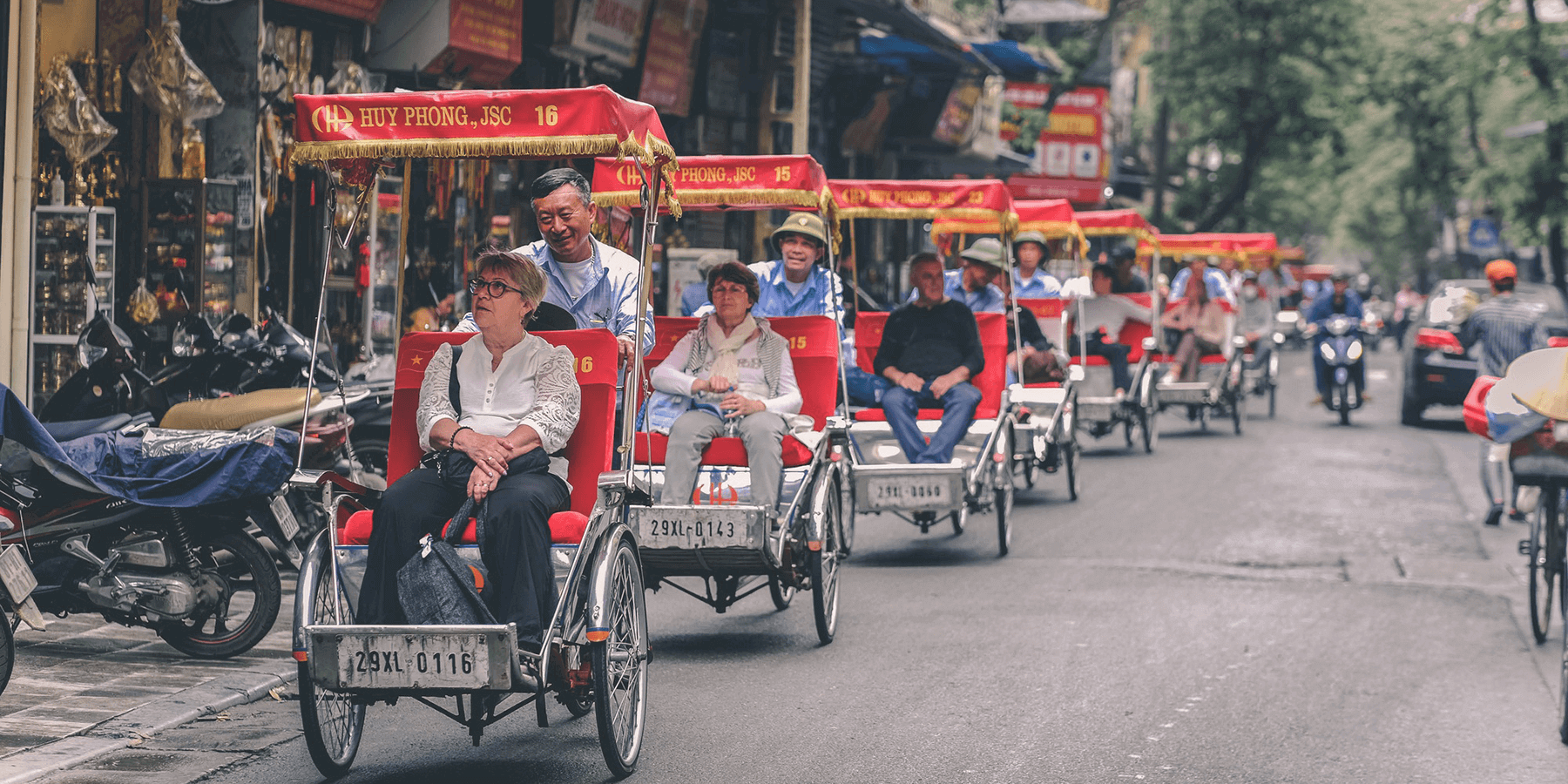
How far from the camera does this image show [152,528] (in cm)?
761

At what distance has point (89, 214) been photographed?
10898 millimetres

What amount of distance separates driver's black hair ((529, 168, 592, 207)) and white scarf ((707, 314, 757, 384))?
4.86ft

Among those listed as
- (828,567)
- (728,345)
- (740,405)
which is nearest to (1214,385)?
(728,345)

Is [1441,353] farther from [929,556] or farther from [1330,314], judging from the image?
[929,556]

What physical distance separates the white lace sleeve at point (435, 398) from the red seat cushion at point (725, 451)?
88.6 inches

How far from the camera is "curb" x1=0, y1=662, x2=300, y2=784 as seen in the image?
5.91 metres

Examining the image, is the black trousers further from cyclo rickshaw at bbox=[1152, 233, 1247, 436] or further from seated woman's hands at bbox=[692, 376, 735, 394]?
cyclo rickshaw at bbox=[1152, 233, 1247, 436]

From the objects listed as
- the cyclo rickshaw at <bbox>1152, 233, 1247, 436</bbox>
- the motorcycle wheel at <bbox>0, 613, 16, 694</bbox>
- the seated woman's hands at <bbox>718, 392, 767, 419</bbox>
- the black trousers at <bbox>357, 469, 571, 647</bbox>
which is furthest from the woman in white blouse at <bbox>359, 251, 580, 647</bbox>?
the cyclo rickshaw at <bbox>1152, 233, 1247, 436</bbox>

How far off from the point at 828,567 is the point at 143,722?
10.7 feet

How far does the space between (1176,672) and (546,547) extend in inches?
132

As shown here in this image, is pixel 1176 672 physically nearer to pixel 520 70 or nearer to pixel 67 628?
pixel 67 628

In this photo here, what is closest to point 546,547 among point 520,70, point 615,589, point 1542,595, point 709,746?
point 615,589

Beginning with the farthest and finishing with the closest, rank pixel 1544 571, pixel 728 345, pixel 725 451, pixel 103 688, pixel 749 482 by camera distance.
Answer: pixel 1544 571 → pixel 728 345 → pixel 725 451 → pixel 749 482 → pixel 103 688

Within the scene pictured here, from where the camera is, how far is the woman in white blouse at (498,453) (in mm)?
5738
